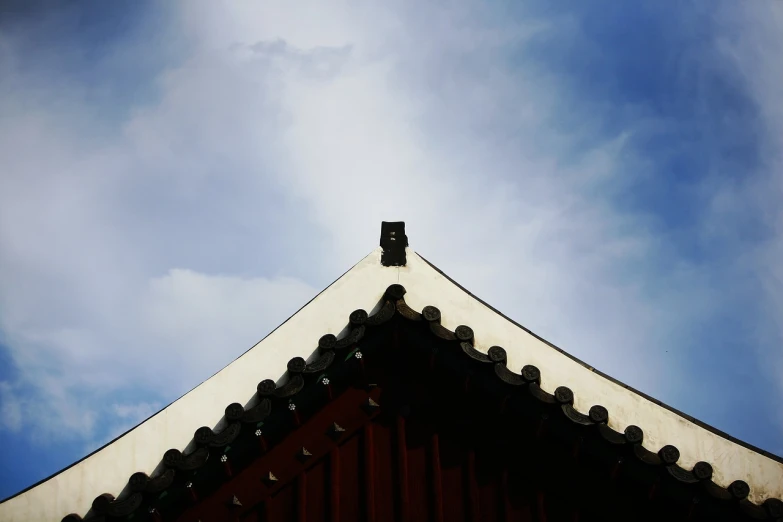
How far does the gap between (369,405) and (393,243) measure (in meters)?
1.80

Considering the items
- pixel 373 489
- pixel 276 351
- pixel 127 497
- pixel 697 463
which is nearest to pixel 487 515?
pixel 373 489

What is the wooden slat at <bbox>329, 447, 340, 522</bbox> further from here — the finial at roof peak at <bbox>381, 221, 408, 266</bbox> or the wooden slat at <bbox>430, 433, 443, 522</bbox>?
the finial at roof peak at <bbox>381, 221, 408, 266</bbox>

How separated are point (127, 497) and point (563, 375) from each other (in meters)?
3.99

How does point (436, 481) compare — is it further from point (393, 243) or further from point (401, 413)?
point (393, 243)

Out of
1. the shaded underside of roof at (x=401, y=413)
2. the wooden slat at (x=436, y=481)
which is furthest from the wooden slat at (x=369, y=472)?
the wooden slat at (x=436, y=481)

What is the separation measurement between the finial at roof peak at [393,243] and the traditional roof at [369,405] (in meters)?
0.51

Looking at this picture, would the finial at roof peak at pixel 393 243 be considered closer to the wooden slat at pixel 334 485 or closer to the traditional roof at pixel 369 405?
the traditional roof at pixel 369 405

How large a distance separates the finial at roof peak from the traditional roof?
512 mm

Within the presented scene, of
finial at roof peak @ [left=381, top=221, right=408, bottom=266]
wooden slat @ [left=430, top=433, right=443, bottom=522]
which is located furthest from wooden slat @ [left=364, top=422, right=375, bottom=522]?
finial at roof peak @ [left=381, top=221, right=408, bottom=266]

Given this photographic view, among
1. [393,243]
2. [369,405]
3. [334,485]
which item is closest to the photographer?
[334,485]

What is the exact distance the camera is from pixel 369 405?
5.97m

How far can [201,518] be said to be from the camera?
18.2 feet

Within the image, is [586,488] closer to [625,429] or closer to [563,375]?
[625,429]

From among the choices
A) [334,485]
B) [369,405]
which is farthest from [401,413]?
[334,485]
